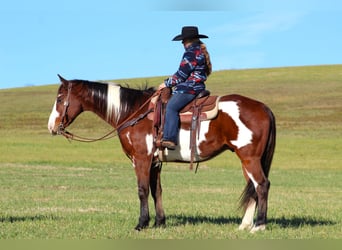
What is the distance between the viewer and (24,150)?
1610 inches

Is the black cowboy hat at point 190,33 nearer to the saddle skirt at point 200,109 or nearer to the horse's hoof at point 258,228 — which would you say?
the saddle skirt at point 200,109

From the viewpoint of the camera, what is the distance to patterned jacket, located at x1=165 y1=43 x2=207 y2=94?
10062 millimetres

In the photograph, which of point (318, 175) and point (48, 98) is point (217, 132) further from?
point (48, 98)

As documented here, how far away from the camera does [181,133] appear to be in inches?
404

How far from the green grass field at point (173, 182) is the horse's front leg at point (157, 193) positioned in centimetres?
42

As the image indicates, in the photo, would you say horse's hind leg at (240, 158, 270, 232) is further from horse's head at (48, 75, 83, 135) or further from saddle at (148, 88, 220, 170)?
horse's head at (48, 75, 83, 135)

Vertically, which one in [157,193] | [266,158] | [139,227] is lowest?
[139,227]

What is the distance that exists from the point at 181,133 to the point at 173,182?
1408cm

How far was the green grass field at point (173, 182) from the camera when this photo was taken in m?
10.1

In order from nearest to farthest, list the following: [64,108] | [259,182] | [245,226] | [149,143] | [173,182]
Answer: [259,182], [245,226], [149,143], [64,108], [173,182]

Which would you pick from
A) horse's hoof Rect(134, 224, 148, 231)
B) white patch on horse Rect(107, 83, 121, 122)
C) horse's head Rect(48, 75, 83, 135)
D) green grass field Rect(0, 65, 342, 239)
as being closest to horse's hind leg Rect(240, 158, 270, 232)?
green grass field Rect(0, 65, 342, 239)

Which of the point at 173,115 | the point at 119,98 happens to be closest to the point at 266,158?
the point at 173,115

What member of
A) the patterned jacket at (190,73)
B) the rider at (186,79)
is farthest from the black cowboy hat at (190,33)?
the patterned jacket at (190,73)

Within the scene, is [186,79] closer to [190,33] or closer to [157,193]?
[190,33]
